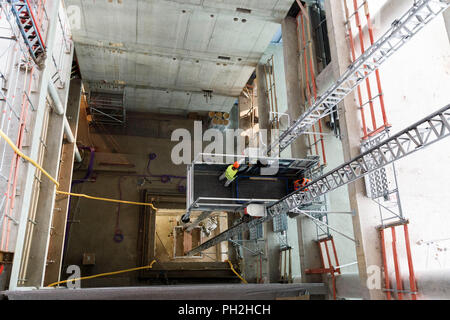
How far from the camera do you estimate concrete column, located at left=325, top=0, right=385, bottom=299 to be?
7914 millimetres

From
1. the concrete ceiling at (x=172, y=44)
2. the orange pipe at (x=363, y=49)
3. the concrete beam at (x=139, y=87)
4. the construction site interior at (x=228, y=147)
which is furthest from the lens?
the concrete beam at (x=139, y=87)

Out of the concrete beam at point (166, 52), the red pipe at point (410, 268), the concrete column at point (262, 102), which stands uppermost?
the concrete beam at point (166, 52)

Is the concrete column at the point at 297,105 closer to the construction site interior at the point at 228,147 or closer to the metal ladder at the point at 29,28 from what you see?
the construction site interior at the point at 228,147

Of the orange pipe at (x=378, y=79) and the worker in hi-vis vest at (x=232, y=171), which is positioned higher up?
the orange pipe at (x=378, y=79)

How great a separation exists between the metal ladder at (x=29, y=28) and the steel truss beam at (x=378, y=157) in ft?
22.9

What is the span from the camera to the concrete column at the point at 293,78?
12.3 meters

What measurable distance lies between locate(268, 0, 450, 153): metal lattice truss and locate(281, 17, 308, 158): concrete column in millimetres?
1740

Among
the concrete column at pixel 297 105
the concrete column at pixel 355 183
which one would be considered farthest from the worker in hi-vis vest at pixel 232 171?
the concrete column at pixel 355 183

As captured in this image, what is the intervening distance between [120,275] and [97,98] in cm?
854

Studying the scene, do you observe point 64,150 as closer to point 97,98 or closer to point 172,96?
point 97,98

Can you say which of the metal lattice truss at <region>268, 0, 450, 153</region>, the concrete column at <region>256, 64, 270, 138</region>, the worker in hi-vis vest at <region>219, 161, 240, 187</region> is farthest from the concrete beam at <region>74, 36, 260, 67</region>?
the worker in hi-vis vest at <region>219, 161, 240, 187</region>

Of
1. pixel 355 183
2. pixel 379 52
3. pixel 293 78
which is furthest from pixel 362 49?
→ pixel 293 78

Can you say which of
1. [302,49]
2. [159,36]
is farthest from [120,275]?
[302,49]

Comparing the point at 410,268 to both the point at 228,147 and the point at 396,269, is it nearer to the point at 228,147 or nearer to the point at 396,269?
the point at 396,269
